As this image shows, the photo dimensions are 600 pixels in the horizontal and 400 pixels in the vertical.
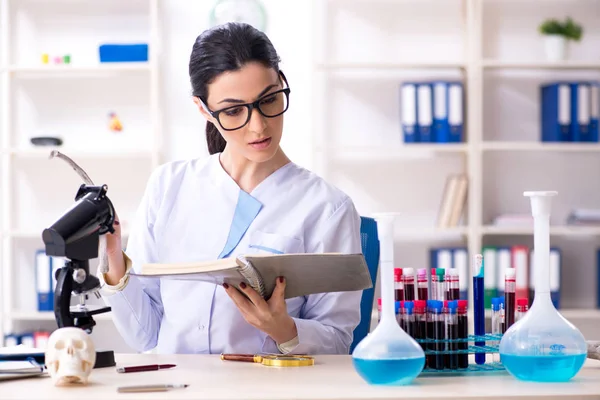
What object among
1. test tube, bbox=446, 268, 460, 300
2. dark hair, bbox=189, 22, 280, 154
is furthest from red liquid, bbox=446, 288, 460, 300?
dark hair, bbox=189, 22, 280, 154

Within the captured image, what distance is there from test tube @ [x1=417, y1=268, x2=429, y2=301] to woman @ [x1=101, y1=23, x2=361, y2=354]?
0.36m

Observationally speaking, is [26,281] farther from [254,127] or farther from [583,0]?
[583,0]

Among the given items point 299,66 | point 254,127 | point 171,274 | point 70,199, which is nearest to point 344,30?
point 299,66

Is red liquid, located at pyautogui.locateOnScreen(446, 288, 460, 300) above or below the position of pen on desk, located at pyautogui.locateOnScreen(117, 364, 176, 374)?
above

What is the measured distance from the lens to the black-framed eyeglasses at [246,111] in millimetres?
1847

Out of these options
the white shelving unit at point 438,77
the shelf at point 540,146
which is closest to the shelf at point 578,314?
the white shelving unit at point 438,77

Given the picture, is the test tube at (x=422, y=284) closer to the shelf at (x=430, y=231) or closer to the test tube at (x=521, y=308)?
the test tube at (x=521, y=308)

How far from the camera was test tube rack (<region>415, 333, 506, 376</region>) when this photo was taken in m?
1.43

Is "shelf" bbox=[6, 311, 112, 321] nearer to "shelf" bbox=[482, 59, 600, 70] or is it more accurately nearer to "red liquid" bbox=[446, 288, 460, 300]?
"shelf" bbox=[482, 59, 600, 70]

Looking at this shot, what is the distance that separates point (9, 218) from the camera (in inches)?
155

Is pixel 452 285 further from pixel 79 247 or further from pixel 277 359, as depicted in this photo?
pixel 79 247

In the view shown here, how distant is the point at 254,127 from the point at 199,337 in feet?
1.65

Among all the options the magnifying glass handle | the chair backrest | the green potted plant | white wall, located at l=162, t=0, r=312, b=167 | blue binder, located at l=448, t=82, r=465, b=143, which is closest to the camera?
the magnifying glass handle

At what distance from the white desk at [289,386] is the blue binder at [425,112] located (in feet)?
7.77
